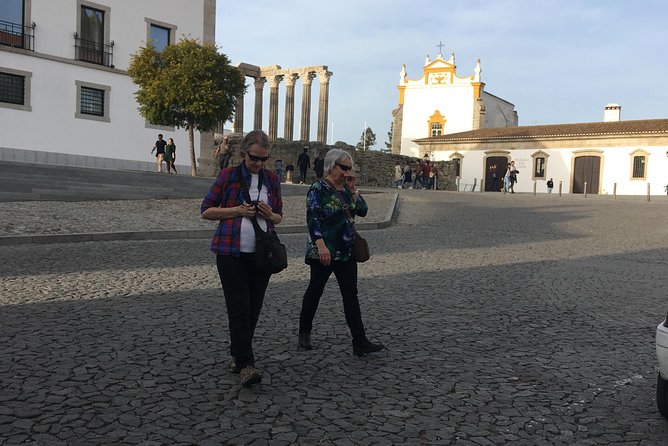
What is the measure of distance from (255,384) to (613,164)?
4224 cm

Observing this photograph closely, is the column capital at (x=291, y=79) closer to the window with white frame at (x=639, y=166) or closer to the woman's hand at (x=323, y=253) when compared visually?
the window with white frame at (x=639, y=166)

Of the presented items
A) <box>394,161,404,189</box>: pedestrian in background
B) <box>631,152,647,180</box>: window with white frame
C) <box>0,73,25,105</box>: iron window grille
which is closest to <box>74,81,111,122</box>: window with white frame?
<box>0,73,25,105</box>: iron window grille

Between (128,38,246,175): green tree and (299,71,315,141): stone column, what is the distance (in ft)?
58.1

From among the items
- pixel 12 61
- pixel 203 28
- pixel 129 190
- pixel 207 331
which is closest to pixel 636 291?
pixel 207 331

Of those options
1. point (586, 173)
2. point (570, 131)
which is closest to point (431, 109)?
point (570, 131)

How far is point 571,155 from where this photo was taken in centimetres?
4266

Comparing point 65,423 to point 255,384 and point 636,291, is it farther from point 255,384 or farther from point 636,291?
point 636,291

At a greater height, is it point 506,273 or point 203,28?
point 203,28

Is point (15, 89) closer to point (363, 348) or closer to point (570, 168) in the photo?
point (363, 348)

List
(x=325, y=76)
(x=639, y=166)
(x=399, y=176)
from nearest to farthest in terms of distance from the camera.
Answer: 1. (x=399, y=176)
2. (x=639, y=166)
3. (x=325, y=76)

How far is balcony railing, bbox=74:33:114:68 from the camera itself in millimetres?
25422

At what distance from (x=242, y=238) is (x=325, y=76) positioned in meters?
38.0

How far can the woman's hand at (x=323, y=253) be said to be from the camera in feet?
12.8

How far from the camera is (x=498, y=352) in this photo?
428 cm
